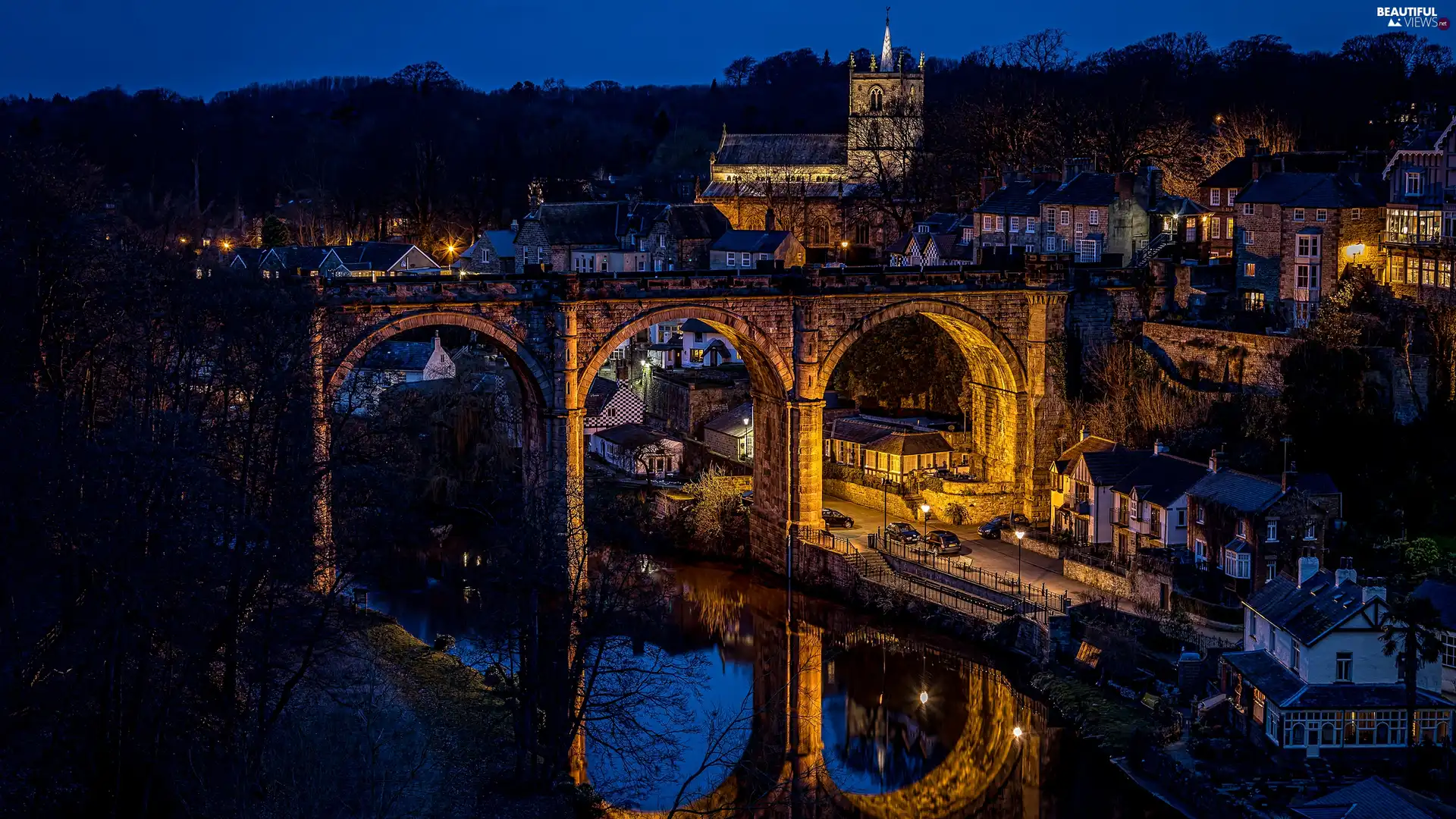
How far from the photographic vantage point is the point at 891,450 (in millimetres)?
50156

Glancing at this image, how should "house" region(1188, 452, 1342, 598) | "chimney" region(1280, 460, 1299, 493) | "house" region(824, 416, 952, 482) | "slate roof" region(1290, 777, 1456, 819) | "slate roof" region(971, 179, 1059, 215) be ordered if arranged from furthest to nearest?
"slate roof" region(971, 179, 1059, 215) < "house" region(824, 416, 952, 482) < "chimney" region(1280, 460, 1299, 493) < "house" region(1188, 452, 1342, 598) < "slate roof" region(1290, 777, 1456, 819)

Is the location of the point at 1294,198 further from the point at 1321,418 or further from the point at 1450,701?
the point at 1450,701

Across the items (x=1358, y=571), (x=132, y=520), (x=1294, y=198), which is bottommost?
(x=1358, y=571)

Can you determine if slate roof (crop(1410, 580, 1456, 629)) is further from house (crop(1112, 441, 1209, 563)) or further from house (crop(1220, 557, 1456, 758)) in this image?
house (crop(1112, 441, 1209, 563))

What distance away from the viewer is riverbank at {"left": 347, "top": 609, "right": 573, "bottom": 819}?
30.0 metres

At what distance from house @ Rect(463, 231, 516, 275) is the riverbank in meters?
41.8

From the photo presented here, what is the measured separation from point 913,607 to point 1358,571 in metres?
10.5

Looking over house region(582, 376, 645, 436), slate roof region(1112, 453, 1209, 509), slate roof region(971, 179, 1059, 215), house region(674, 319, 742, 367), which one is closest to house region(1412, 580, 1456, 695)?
slate roof region(1112, 453, 1209, 509)

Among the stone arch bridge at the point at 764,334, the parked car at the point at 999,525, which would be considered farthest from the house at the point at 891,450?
the parked car at the point at 999,525

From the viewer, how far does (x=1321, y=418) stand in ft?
132

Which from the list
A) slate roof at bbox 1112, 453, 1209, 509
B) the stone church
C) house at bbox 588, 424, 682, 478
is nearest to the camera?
slate roof at bbox 1112, 453, 1209, 509

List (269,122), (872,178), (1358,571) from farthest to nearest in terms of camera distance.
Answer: (269,122), (872,178), (1358,571)

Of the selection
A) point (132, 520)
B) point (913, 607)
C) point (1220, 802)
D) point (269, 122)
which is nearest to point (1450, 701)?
point (1220, 802)

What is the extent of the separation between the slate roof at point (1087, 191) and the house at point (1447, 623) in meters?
22.4
